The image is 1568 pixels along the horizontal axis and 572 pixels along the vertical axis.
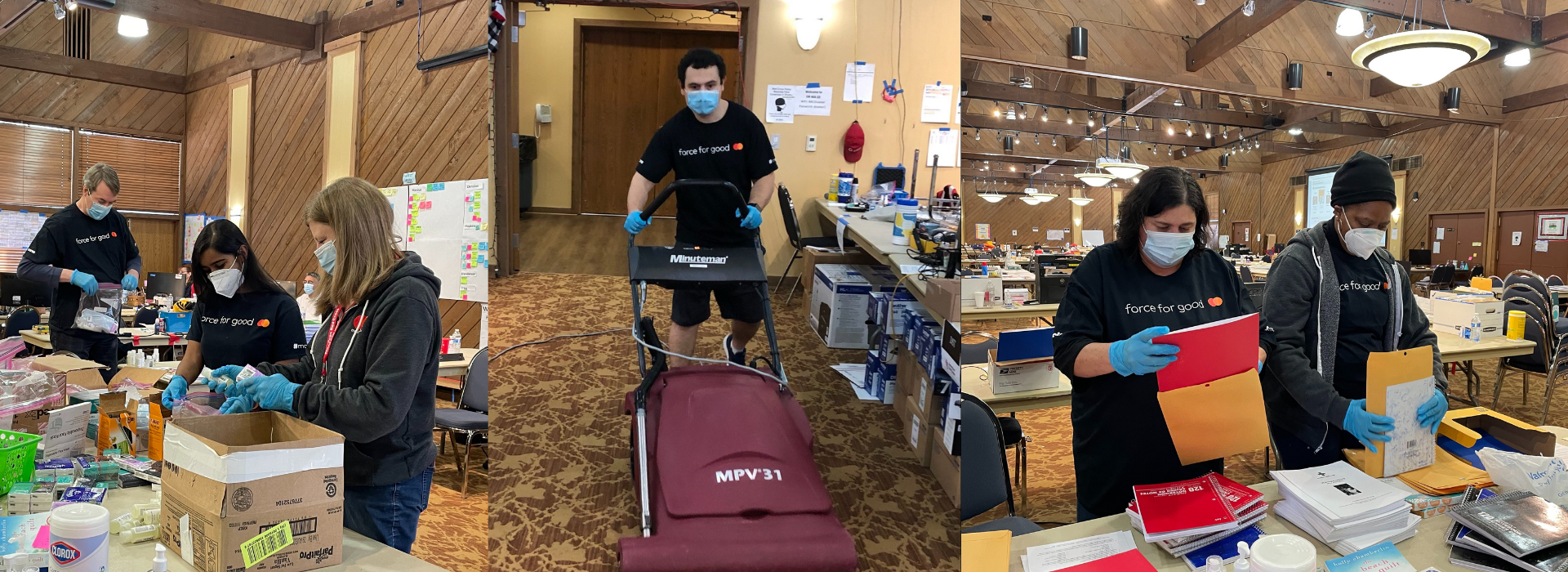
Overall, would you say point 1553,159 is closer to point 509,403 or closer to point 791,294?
point 791,294

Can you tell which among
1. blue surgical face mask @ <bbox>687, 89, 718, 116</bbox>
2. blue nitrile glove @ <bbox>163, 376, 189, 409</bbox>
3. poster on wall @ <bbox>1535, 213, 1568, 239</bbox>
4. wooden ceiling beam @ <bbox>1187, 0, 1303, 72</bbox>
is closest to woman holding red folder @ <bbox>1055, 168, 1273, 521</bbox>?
blue surgical face mask @ <bbox>687, 89, 718, 116</bbox>

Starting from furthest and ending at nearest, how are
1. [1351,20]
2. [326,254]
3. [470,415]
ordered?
[1351,20], [470,415], [326,254]

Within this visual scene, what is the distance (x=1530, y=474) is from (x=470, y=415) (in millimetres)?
3962

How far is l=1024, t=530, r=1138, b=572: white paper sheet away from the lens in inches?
46.4

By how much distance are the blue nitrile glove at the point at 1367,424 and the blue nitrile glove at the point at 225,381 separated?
94.6 inches

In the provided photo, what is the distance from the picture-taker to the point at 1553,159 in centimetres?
405

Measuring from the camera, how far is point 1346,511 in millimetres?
1284

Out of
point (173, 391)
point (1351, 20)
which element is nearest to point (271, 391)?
point (173, 391)

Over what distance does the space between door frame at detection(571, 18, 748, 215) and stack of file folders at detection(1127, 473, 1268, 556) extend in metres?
1.26

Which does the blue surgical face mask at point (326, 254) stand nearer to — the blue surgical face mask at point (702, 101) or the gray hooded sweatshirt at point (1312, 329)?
the blue surgical face mask at point (702, 101)

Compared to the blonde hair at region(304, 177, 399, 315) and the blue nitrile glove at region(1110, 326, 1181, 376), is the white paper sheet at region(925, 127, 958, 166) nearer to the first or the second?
the blue nitrile glove at region(1110, 326, 1181, 376)

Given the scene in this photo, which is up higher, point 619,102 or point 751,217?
point 619,102

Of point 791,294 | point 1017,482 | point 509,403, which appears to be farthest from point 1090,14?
point 509,403

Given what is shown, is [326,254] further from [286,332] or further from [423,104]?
[423,104]
